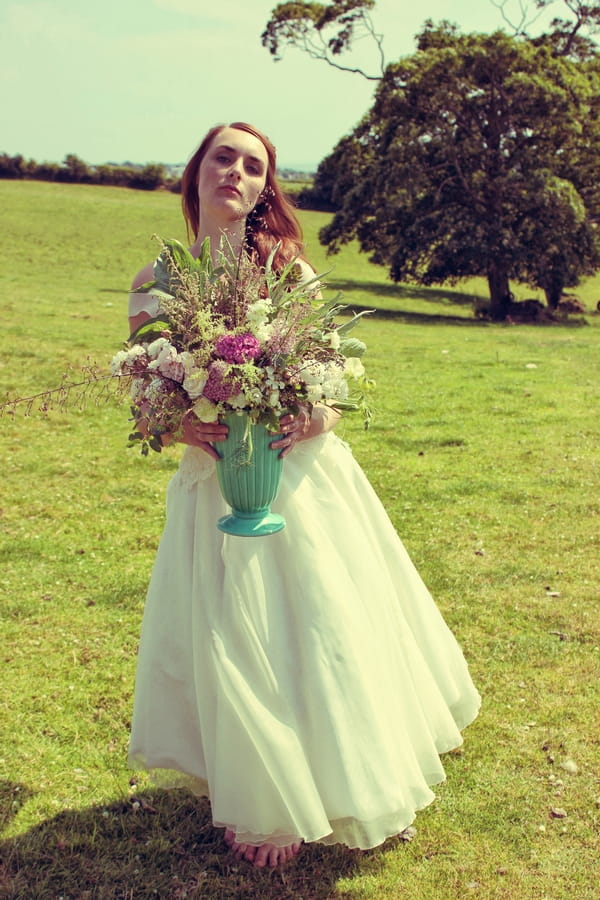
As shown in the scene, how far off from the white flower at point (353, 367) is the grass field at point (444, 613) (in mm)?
966

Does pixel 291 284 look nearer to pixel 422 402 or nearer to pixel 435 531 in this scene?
pixel 435 531

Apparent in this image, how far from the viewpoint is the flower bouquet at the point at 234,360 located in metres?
2.93

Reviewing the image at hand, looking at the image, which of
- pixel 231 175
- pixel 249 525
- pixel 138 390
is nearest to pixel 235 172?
pixel 231 175

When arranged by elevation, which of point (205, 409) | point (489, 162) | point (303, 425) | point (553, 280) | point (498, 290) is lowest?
point (498, 290)

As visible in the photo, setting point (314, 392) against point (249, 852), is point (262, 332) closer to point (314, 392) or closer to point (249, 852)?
point (314, 392)

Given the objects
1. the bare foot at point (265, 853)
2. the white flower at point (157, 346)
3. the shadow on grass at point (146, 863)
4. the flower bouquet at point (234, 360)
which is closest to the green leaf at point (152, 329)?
the flower bouquet at point (234, 360)

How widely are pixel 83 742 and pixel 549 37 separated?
30.9 meters

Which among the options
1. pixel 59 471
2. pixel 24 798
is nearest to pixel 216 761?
pixel 24 798

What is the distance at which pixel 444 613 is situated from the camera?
19.8 feet

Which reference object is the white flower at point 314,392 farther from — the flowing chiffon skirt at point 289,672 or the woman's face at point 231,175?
the woman's face at point 231,175

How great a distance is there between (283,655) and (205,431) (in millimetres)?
903

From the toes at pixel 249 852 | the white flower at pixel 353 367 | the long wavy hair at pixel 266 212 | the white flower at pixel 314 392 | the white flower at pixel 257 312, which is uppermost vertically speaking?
the long wavy hair at pixel 266 212

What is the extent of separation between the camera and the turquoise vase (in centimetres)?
309

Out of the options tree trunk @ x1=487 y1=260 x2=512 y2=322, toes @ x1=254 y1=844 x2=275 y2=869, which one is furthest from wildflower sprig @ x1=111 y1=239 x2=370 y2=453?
tree trunk @ x1=487 y1=260 x2=512 y2=322
